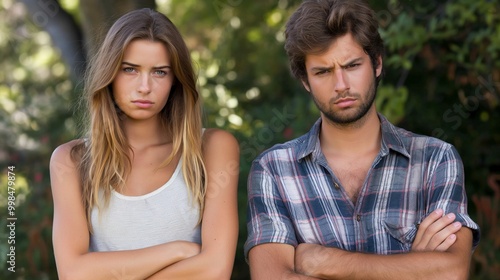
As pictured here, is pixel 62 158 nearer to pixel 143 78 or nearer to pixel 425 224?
pixel 143 78

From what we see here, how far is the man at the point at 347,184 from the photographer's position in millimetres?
3098

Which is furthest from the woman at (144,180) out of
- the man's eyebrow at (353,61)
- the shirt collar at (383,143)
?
the man's eyebrow at (353,61)

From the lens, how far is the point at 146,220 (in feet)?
10.7

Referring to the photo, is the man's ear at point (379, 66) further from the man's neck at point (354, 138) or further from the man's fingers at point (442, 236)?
the man's fingers at point (442, 236)

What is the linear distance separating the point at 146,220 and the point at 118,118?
0.45 m

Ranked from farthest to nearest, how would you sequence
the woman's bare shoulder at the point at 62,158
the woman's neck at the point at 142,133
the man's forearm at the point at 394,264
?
the woman's neck at the point at 142,133 → the woman's bare shoulder at the point at 62,158 → the man's forearm at the point at 394,264

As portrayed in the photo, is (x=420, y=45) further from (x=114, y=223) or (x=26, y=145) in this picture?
(x=26, y=145)

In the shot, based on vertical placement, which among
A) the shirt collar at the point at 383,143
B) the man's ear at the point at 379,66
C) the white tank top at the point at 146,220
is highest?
the man's ear at the point at 379,66

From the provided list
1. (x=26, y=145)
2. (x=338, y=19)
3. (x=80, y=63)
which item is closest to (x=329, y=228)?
(x=338, y=19)

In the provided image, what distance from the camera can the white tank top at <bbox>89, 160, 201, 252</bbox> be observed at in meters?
3.24

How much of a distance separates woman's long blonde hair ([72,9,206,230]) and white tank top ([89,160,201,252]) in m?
0.04

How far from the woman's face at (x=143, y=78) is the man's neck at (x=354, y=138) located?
65 cm

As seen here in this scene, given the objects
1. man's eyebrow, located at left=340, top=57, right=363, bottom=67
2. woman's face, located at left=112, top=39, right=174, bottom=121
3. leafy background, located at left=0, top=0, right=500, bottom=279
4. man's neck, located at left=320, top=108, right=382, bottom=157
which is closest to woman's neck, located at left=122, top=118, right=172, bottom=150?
woman's face, located at left=112, top=39, right=174, bottom=121

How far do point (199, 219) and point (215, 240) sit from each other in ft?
0.42
